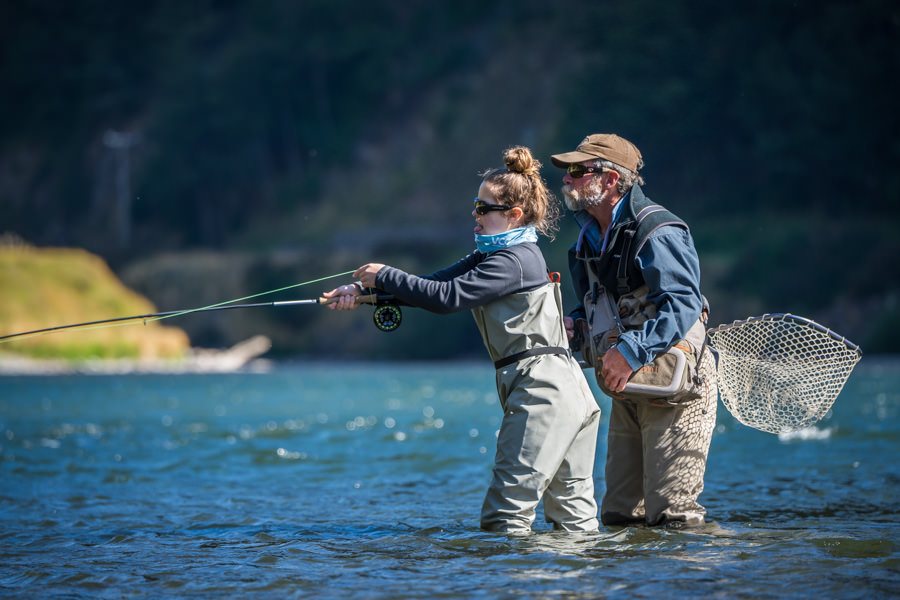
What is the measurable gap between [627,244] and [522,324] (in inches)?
24.7

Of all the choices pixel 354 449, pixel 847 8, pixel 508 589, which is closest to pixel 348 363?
pixel 847 8

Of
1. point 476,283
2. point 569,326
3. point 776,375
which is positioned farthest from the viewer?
point 776,375

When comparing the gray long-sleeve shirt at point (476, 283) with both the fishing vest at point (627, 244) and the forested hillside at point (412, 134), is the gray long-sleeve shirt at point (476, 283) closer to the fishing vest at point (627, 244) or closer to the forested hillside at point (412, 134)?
the fishing vest at point (627, 244)

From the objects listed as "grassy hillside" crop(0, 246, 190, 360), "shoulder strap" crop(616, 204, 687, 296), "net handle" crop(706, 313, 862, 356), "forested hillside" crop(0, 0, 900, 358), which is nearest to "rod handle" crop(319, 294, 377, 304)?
"shoulder strap" crop(616, 204, 687, 296)

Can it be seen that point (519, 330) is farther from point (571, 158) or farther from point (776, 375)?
A: point (776, 375)

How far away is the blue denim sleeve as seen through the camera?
16.7 ft

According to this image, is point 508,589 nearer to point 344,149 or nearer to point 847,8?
point 847,8

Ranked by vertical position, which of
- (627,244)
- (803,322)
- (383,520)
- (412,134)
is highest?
(412,134)

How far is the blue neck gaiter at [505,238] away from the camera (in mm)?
5270

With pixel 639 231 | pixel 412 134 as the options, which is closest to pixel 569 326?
pixel 639 231

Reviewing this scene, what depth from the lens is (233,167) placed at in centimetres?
7406

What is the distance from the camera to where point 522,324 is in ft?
17.1

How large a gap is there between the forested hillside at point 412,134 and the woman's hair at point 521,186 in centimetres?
3446

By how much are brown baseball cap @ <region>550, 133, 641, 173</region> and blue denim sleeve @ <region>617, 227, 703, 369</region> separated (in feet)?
1.47
